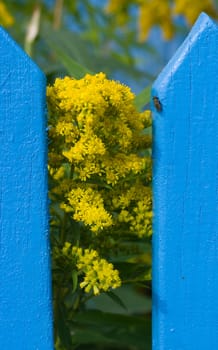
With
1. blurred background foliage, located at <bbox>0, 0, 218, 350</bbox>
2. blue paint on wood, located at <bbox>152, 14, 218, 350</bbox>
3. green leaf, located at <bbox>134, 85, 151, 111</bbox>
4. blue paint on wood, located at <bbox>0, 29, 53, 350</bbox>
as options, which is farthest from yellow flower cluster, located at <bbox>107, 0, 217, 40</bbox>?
blue paint on wood, located at <bbox>0, 29, 53, 350</bbox>

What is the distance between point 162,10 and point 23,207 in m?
1.92

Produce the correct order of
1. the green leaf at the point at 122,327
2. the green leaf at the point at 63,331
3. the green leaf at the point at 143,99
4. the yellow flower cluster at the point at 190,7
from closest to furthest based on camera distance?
the green leaf at the point at 63,331 → the green leaf at the point at 143,99 → the green leaf at the point at 122,327 → the yellow flower cluster at the point at 190,7

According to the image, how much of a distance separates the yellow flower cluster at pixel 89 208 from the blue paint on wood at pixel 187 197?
0.34 feet

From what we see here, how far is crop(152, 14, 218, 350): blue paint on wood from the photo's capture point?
1062 millimetres

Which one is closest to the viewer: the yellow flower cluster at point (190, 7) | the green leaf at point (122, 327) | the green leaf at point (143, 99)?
the green leaf at point (143, 99)

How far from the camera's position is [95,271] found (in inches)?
40.5

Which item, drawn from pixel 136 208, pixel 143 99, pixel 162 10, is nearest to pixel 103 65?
pixel 162 10

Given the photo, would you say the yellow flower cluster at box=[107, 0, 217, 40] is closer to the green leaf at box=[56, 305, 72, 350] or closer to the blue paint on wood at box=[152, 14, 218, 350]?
the blue paint on wood at box=[152, 14, 218, 350]

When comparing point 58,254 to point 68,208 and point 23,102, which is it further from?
point 23,102

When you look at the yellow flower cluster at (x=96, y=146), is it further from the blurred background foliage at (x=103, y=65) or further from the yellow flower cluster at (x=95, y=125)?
the blurred background foliage at (x=103, y=65)

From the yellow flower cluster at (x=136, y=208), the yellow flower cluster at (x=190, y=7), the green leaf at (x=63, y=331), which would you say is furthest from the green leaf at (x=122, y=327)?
the yellow flower cluster at (x=190, y=7)

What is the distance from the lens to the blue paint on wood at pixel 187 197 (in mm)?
1062

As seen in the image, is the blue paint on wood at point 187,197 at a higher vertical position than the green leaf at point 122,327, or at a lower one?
higher

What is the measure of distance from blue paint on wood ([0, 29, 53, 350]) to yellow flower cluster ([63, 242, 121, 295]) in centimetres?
6
